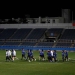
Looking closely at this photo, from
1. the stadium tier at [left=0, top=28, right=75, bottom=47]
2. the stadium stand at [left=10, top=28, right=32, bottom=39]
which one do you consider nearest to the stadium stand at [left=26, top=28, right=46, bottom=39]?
the stadium tier at [left=0, top=28, right=75, bottom=47]

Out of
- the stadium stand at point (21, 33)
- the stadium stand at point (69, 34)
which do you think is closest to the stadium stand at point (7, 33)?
the stadium stand at point (21, 33)

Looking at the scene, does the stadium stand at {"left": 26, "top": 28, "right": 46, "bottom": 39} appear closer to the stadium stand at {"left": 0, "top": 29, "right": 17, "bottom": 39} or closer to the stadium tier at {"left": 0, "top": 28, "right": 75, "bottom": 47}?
the stadium tier at {"left": 0, "top": 28, "right": 75, "bottom": 47}

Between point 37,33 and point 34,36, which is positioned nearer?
point 34,36

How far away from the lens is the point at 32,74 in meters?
31.6

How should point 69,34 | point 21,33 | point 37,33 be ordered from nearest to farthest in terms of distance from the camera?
point 69,34, point 37,33, point 21,33

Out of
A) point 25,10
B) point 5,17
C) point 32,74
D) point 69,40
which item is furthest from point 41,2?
point 32,74

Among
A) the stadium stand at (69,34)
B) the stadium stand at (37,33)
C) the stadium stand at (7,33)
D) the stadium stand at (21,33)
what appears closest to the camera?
the stadium stand at (69,34)

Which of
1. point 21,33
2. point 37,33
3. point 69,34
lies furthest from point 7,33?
point 69,34

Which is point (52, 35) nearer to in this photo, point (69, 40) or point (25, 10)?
point (69, 40)

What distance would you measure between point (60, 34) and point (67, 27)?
4.15 meters

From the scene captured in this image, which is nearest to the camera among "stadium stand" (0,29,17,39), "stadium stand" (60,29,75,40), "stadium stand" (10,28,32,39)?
"stadium stand" (60,29,75,40)

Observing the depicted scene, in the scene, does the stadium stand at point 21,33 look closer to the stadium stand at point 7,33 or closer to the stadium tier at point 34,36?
the stadium tier at point 34,36

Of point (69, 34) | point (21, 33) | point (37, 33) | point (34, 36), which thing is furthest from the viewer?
point (21, 33)

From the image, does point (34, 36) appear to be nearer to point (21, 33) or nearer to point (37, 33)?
point (37, 33)
